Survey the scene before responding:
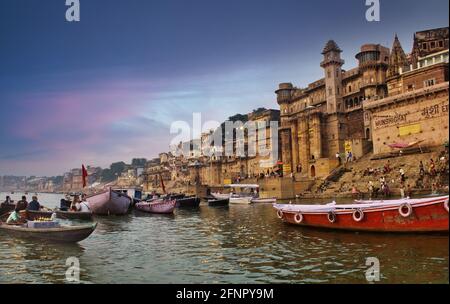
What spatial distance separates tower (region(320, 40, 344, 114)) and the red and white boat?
3849cm

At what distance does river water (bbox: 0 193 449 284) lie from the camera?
414 inches

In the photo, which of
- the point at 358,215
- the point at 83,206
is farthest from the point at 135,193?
the point at 358,215

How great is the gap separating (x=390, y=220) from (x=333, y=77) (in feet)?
143

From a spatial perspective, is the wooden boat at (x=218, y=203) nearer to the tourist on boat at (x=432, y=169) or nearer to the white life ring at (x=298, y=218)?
the tourist on boat at (x=432, y=169)

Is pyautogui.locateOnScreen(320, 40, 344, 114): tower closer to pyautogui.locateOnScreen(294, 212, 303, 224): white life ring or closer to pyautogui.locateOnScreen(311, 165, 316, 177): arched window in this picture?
pyautogui.locateOnScreen(311, 165, 316, 177): arched window

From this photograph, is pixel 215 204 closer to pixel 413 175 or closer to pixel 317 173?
pixel 317 173

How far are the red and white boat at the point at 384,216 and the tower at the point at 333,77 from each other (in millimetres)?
38488

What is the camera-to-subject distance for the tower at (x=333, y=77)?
54906 mm

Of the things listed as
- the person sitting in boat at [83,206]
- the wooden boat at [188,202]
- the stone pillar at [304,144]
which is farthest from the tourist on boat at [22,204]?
the stone pillar at [304,144]

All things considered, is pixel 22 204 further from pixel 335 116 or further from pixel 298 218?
pixel 335 116

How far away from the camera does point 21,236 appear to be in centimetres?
1806

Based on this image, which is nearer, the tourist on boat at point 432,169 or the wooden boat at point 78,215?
the wooden boat at point 78,215

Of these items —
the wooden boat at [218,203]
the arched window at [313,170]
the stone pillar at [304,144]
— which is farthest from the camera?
the stone pillar at [304,144]

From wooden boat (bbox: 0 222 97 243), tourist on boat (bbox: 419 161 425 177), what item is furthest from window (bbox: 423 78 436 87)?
wooden boat (bbox: 0 222 97 243)
